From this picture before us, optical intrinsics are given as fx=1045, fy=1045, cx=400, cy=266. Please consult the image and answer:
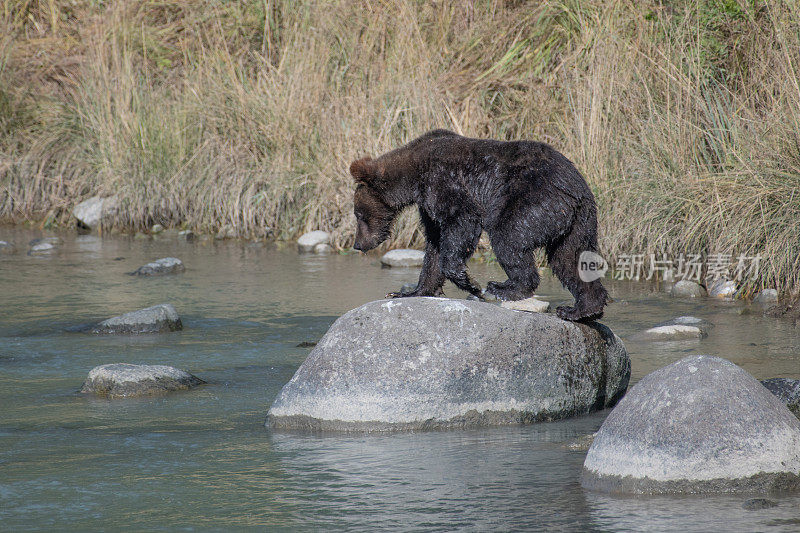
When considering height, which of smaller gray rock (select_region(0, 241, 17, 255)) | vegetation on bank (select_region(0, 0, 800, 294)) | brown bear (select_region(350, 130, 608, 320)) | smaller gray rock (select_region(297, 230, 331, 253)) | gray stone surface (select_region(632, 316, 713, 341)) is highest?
vegetation on bank (select_region(0, 0, 800, 294))

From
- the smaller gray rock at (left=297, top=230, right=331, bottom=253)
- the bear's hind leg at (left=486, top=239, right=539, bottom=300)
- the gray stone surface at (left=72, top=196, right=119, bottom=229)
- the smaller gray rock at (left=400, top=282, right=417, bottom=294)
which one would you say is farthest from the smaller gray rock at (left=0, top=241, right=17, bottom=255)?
the bear's hind leg at (left=486, top=239, right=539, bottom=300)

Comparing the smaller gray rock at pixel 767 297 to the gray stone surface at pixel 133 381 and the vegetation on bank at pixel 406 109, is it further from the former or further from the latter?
the gray stone surface at pixel 133 381

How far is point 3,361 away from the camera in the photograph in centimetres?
732

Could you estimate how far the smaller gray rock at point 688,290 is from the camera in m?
9.68

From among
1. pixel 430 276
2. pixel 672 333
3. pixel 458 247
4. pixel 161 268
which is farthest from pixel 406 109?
pixel 458 247

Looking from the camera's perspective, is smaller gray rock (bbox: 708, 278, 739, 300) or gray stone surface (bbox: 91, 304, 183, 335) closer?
gray stone surface (bbox: 91, 304, 183, 335)

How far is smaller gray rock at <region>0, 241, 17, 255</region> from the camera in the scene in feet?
43.8

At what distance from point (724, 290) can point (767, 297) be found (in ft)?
1.62

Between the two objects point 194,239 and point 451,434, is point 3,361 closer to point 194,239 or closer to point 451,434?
point 451,434

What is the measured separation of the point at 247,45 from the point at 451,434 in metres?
12.8

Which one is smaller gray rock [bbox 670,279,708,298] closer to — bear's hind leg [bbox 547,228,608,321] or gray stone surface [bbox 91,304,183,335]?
bear's hind leg [bbox 547,228,608,321]

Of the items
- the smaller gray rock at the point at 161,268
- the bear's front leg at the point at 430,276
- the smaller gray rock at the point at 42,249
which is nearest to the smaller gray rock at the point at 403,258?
the smaller gray rock at the point at 161,268

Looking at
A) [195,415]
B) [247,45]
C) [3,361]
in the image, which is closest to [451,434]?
[195,415]

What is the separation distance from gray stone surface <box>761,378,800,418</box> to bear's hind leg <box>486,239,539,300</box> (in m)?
1.45
